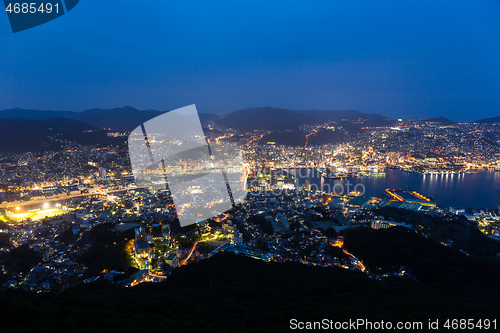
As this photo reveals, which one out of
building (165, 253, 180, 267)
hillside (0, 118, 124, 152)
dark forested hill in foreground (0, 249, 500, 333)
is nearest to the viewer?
dark forested hill in foreground (0, 249, 500, 333)

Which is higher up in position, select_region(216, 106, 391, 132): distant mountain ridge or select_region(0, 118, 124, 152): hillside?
select_region(216, 106, 391, 132): distant mountain ridge

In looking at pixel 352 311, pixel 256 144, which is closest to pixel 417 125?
pixel 256 144

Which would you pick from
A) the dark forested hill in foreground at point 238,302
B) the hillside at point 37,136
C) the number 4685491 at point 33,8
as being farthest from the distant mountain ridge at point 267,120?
the number 4685491 at point 33,8

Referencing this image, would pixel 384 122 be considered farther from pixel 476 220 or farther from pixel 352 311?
pixel 352 311

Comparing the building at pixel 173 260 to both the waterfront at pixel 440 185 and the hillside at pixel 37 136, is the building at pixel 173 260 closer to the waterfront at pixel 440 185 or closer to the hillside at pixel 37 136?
the waterfront at pixel 440 185

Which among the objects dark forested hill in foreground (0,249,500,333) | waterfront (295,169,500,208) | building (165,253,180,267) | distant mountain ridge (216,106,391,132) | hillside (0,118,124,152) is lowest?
waterfront (295,169,500,208)

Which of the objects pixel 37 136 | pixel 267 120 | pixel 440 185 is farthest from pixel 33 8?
pixel 267 120

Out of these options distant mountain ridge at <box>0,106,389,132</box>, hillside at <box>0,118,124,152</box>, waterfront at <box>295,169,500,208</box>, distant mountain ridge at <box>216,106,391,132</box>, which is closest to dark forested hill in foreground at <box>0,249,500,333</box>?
waterfront at <box>295,169,500,208</box>

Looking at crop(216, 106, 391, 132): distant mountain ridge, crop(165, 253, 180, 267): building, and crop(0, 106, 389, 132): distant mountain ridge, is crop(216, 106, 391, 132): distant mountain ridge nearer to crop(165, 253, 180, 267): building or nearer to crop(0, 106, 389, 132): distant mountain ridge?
crop(0, 106, 389, 132): distant mountain ridge
